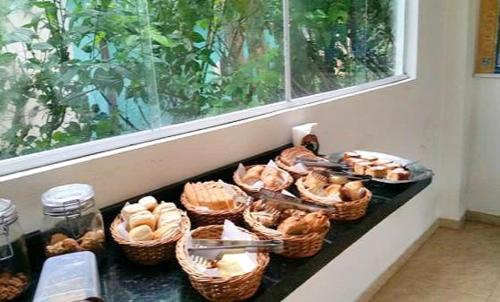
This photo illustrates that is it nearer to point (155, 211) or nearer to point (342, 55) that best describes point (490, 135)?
point (342, 55)

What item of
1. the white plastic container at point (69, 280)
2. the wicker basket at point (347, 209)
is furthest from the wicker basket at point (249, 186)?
the white plastic container at point (69, 280)

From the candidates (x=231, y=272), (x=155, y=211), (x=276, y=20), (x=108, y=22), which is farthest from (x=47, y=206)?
(x=276, y=20)

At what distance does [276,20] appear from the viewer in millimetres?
1637

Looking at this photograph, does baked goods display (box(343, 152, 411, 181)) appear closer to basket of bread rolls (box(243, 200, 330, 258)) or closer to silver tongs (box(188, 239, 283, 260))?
basket of bread rolls (box(243, 200, 330, 258))

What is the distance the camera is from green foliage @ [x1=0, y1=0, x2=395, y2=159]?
1.01 meters

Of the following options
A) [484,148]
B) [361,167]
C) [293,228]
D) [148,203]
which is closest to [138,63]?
[148,203]

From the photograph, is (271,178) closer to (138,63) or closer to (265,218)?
(265,218)

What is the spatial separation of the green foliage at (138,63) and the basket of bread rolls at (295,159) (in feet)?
0.77

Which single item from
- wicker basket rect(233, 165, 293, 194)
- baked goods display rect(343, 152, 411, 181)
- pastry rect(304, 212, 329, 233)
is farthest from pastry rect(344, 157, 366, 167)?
pastry rect(304, 212, 329, 233)

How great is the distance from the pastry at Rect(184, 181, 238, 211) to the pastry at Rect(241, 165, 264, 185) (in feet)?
0.30

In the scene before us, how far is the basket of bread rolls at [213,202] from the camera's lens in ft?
3.44

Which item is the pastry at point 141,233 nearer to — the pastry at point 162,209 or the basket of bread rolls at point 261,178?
the pastry at point 162,209

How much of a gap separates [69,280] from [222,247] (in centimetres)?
29

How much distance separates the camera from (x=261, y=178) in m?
1.25
